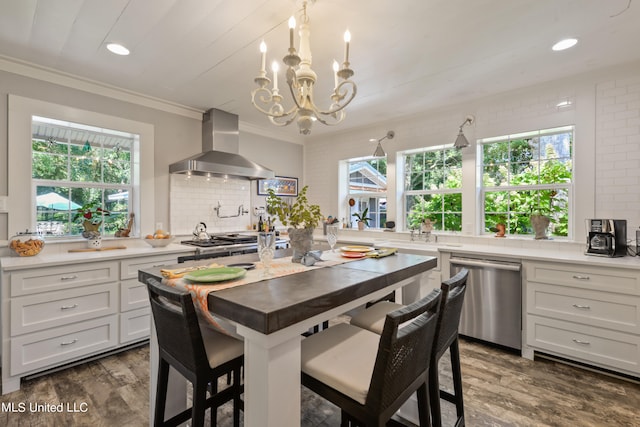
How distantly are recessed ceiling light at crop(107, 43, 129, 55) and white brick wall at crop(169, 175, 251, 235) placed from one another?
1.48 m

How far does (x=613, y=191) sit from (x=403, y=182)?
2.17m

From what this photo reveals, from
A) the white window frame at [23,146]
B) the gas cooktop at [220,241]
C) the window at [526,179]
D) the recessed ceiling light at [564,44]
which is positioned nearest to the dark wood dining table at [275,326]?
the gas cooktop at [220,241]

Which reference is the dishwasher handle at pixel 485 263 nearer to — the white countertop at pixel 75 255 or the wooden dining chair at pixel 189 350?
the wooden dining chair at pixel 189 350

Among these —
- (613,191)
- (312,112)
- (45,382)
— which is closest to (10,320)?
(45,382)

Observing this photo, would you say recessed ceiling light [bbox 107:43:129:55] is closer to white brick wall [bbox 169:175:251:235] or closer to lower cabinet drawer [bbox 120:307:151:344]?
white brick wall [bbox 169:175:251:235]

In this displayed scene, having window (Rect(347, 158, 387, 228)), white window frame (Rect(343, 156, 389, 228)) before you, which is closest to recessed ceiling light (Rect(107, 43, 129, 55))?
white window frame (Rect(343, 156, 389, 228))

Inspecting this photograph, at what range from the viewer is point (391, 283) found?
4.90 feet

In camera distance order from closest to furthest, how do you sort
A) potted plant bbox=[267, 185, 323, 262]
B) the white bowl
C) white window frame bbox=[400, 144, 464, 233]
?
1. potted plant bbox=[267, 185, 323, 262]
2. the white bowl
3. white window frame bbox=[400, 144, 464, 233]

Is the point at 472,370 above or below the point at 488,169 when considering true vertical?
below

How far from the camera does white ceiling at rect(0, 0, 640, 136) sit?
1884 millimetres

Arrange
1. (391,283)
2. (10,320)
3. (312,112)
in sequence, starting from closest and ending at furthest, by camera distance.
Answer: (391,283) → (312,112) → (10,320)

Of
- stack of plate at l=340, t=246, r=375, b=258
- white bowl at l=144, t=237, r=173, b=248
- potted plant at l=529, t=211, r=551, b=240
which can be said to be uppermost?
potted plant at l=529, t=211, r=551, b=240

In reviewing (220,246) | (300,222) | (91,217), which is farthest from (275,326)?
(91,217)

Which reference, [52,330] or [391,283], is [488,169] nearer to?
[391,283]
